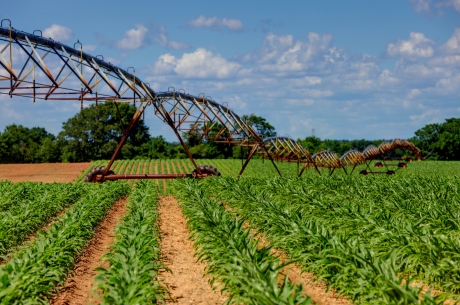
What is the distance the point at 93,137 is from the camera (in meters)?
85.6

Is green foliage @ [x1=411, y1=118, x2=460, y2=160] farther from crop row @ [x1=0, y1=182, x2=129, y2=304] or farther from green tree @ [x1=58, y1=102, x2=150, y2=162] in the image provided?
crop row @ [x1=0, y1=182, x2=129, y2=304]

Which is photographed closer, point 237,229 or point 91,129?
point 237,229

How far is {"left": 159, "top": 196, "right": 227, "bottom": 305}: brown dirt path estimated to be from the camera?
9.40m

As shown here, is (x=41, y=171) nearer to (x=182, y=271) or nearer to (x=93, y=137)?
(x=93, y=137)

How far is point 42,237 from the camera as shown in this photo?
1141cm

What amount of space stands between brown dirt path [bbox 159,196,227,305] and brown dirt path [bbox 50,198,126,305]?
1263mm

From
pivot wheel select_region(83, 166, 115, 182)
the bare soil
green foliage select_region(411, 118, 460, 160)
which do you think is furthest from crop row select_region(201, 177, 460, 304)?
green foliage select_region(411, 118, 460, 160)

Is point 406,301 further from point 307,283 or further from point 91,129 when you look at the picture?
point 91,129

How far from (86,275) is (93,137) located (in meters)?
76.2

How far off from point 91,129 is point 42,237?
76.1 meters

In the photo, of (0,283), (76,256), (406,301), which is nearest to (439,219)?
(406,301)

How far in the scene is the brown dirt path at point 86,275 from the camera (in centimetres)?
955

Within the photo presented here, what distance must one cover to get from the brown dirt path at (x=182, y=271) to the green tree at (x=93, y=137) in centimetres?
6781

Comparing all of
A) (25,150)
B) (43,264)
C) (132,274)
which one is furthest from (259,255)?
(25,150)
